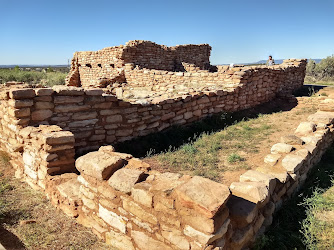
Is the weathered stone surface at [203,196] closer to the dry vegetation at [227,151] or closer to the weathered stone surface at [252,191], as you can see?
the weathered stone surface at [252,191]

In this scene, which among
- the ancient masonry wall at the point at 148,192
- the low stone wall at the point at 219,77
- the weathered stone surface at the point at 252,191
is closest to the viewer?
the ancient masonry wall at the point at 148,192

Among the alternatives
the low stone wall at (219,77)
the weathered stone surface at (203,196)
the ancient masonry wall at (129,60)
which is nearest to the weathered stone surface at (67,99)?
the weathered stone surface at (203,196)

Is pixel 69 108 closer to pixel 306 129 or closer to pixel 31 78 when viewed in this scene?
pixel 306 129

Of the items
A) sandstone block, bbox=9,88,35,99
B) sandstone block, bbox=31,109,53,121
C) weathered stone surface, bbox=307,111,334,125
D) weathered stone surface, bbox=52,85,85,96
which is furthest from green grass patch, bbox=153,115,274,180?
sandstone block, bbox=9,88,35,99

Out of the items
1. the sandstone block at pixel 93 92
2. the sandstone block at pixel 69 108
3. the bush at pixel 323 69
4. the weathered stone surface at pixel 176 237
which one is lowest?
the weathered stone surface at pixel 176 237

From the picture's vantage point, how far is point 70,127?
16.7 ft

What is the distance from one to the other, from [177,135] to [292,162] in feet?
10.1

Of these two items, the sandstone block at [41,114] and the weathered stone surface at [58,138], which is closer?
the weathered stone surface at [58,138]

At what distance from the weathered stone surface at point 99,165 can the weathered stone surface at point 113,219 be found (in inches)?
17.1

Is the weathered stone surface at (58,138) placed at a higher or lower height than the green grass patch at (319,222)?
higher

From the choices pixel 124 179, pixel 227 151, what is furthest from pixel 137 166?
pixel 227 151

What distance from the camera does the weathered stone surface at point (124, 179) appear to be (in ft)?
8.84

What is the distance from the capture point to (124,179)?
9.18 ft

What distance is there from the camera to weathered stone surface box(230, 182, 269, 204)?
292 cm
